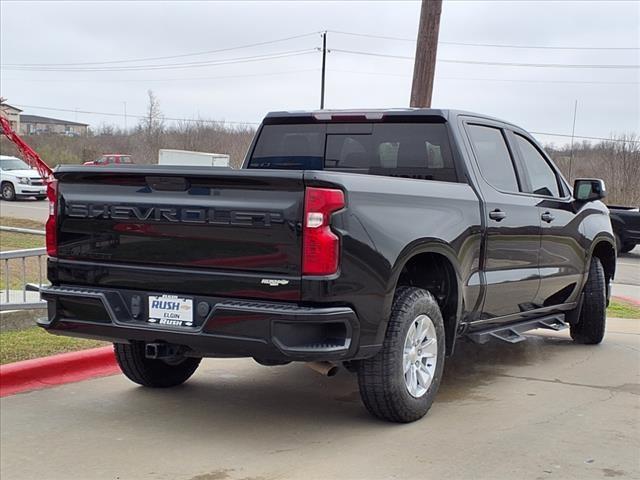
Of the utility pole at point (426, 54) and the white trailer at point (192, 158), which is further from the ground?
the utility pole at point (426, 54)

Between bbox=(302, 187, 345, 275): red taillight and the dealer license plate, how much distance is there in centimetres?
75

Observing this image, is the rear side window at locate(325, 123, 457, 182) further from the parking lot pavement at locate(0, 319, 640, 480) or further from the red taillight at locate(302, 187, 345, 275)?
the red taillight at locate(302, 187, 345, 275)

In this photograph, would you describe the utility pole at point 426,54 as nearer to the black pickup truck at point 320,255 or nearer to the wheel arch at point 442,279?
the black pickup truck at point 320,255

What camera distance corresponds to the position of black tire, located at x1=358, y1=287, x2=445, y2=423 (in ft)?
15.5

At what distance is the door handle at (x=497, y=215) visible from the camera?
5793mm

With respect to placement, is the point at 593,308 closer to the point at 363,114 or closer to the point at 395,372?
the point at 363,114

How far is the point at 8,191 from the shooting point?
31.7 metres

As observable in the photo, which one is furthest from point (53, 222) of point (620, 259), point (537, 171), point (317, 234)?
point (620, 259)

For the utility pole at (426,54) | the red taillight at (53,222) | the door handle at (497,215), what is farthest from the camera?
the utility pole at (426,54)

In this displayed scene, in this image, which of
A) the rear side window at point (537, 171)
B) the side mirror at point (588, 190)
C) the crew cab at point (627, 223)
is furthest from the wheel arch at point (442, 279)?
the crew cab at point (627, 223)

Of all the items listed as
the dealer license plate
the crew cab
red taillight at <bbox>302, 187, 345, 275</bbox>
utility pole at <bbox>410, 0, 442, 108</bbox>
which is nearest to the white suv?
the crew cab

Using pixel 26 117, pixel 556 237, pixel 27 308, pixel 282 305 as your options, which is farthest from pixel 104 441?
pixel 26 117

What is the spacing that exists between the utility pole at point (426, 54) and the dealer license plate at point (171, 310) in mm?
8052

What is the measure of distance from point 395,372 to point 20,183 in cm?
2933
